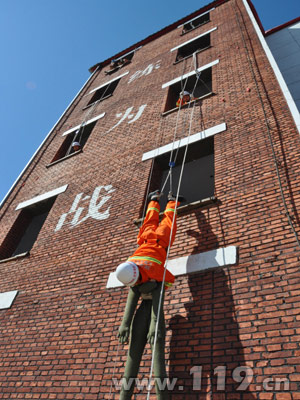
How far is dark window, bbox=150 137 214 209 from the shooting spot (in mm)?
6406

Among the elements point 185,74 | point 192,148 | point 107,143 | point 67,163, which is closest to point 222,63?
point 185,74

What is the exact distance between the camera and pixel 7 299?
580cm

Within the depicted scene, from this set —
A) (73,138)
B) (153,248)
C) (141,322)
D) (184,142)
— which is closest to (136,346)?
(141,322)

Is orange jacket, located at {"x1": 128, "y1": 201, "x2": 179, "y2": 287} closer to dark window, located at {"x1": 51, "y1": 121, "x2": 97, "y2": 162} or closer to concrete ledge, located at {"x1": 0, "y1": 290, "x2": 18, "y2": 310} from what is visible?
concrete ledge, located at {"x1": 0, "y1": 290, "x2": 18, "y2": 310}

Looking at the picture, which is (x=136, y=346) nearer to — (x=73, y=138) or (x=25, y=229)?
(x=25, y=229)

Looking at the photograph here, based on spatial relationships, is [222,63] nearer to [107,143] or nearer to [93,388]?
[107,143]

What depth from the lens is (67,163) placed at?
8.86 metres

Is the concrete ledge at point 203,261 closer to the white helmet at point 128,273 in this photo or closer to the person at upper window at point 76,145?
the white helmet at point 128,273

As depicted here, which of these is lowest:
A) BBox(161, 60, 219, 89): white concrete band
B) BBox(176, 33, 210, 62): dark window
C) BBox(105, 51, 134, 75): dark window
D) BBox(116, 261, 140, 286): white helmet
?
BBox(116, 261, 140, 286): white helmet

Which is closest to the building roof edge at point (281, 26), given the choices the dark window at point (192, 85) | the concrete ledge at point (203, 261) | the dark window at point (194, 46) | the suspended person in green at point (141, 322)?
the dark window at point (194, 46)

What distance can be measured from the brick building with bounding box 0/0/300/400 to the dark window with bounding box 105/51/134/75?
5874 mm

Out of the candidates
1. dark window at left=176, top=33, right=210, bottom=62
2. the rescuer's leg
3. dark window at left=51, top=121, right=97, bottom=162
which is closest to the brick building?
the rescuer's leg

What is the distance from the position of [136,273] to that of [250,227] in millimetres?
1827

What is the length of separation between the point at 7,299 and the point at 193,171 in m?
5.27
